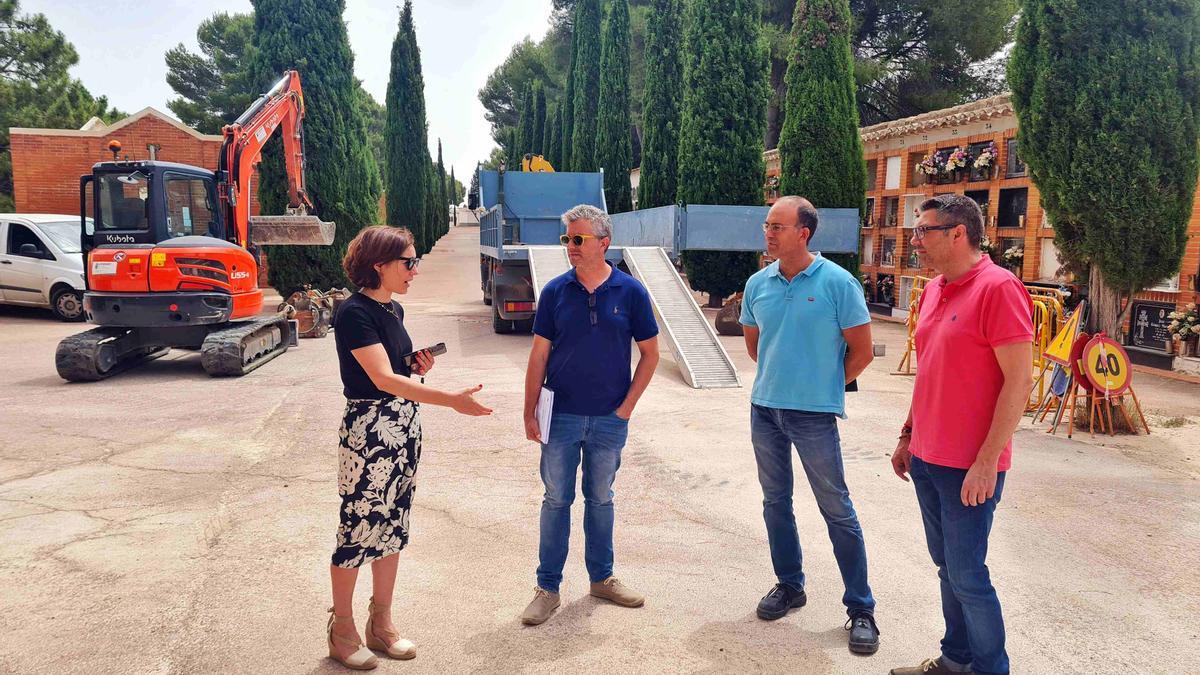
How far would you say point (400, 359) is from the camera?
10.00 feet

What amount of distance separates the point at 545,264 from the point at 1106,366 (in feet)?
22.6

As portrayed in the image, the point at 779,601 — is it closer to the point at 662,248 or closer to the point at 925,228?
the point at 925,228

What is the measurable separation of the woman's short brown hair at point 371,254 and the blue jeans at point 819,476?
62.0 inches

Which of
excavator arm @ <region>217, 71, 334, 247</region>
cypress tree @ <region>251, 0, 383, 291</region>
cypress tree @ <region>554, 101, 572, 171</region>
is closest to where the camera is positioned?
excavator arm @ <region>217, 71, 334, 247</region>

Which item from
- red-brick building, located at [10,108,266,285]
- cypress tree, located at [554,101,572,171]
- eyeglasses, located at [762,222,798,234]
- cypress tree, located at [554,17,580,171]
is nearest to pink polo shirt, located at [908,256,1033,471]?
eyeglasses, located at [762,222,798,234]

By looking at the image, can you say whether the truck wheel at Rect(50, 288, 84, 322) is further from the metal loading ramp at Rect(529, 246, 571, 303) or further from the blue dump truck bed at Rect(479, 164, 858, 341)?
the metal loading ramp at Rect(529, 246, 571, 303)

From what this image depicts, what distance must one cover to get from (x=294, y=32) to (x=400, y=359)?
16452mm

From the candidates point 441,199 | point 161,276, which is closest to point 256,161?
point 161,276

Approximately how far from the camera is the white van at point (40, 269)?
47.5ft

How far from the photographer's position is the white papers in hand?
337cm

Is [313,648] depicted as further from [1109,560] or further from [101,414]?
[101,414]

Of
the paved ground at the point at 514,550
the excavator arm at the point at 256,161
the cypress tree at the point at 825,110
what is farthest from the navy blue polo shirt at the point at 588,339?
the cypress tree at the point at 825,110

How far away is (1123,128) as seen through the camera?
24.0 ft

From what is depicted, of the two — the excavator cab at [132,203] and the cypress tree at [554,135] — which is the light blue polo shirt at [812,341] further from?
the cypress tree at [554,135]
